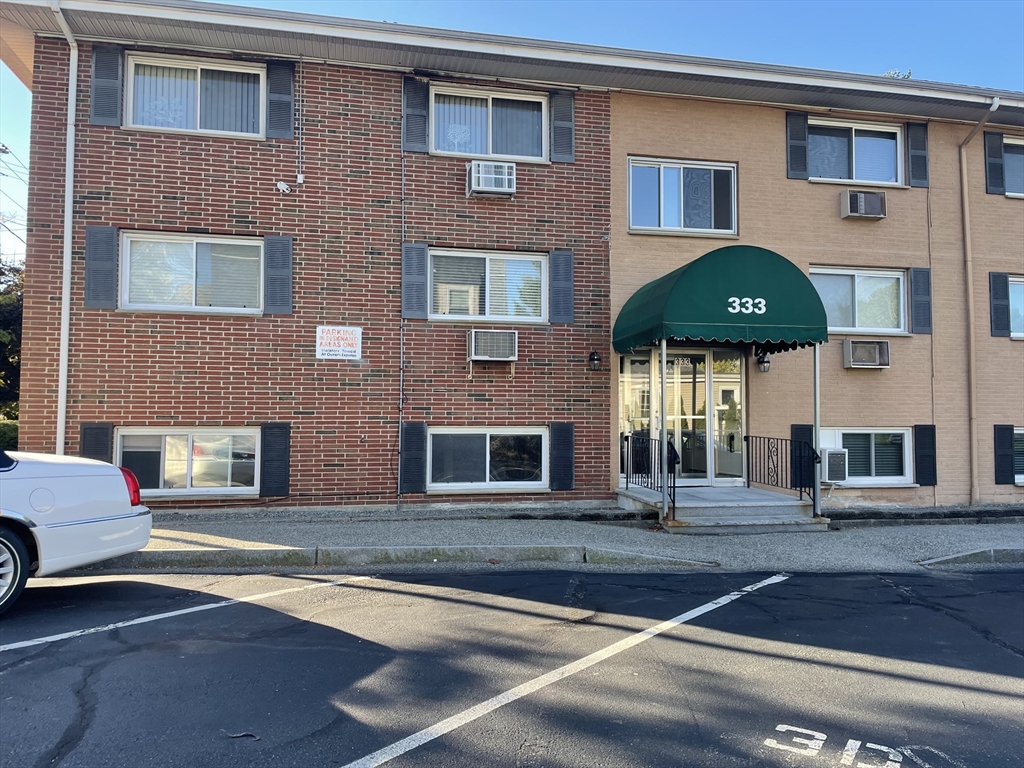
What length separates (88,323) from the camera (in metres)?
8.66

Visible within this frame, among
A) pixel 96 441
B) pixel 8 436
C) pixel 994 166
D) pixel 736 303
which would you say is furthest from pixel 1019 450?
pixel 8 436

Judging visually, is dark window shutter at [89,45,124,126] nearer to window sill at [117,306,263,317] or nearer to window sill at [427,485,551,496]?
window sill at [117,306,263,317]

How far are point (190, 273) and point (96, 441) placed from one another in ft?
8.58

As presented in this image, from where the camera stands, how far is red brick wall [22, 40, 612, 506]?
342 inches

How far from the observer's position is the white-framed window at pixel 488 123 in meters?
9.91

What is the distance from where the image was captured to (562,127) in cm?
1008

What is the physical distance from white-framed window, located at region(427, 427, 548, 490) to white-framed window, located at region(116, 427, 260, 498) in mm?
2588

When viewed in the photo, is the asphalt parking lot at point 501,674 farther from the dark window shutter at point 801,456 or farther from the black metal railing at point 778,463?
the black metal railing at point 778,463

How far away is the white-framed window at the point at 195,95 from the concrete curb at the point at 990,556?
10.9 m

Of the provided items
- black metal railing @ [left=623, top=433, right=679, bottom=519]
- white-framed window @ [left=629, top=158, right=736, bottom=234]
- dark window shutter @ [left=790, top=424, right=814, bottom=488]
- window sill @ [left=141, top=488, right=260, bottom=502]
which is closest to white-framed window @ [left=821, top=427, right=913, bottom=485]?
dark window shutter @ [left=790, top=424, right=814, bottom=488]

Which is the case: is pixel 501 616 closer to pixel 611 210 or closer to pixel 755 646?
pixel 755 646

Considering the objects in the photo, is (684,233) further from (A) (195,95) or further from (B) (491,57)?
(A) (195,95)

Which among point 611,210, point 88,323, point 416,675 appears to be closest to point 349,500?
point 88,323

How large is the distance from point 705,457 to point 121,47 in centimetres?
1077
